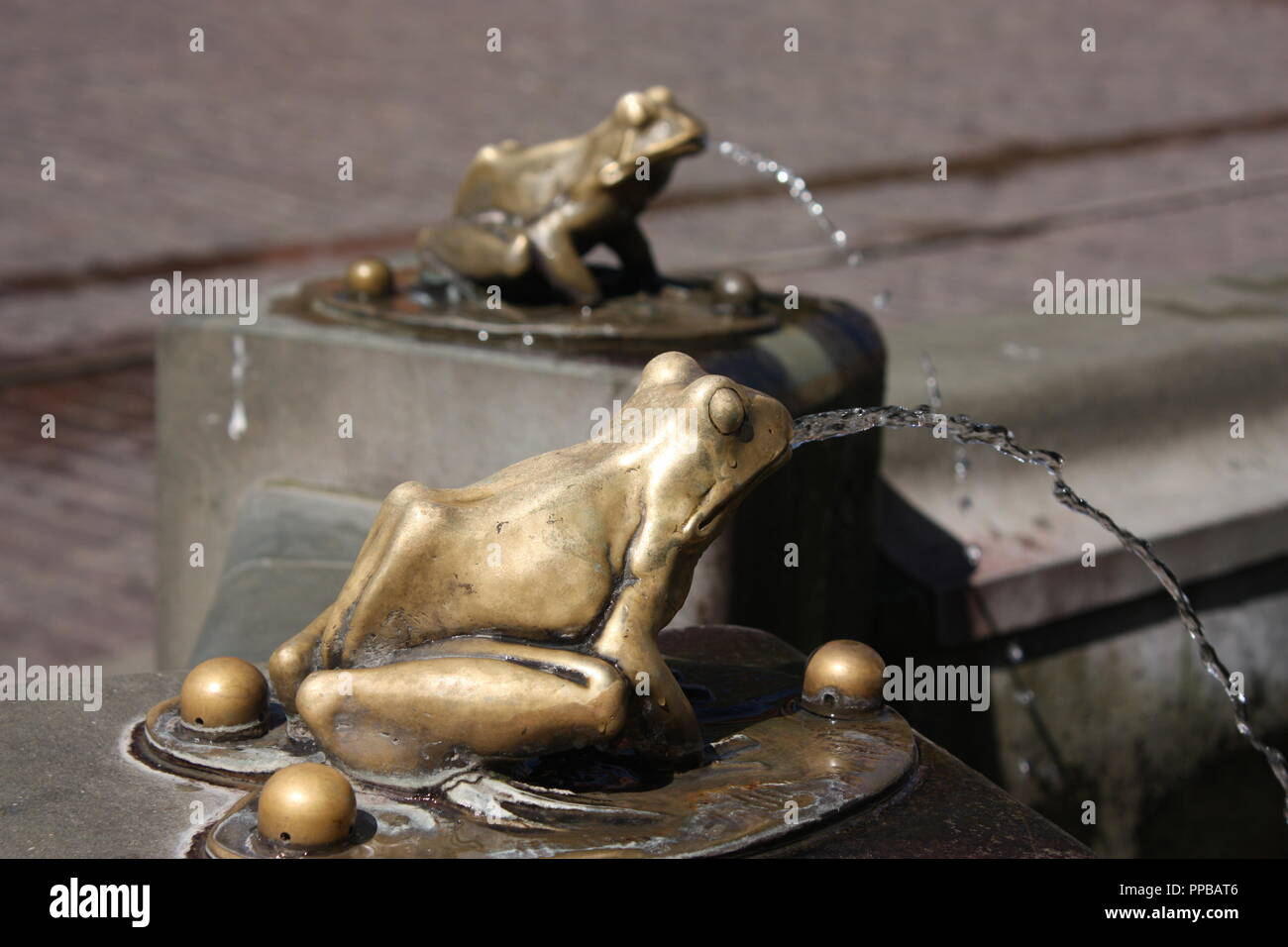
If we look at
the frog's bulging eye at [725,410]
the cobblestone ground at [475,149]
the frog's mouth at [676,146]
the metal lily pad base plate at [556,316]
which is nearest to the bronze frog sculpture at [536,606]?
the frog's bulging eye at [725,410]

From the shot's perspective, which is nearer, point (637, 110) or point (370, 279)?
point (637, 110)

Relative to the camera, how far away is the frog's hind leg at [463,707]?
2.26 meters

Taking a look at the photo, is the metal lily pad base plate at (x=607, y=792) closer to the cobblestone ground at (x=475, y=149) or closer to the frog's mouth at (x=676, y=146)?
the frog's mouth at (x=676, y=146)

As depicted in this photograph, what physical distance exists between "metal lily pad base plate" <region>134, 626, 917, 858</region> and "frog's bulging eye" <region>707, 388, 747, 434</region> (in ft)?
1.62

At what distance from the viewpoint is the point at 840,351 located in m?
4.03

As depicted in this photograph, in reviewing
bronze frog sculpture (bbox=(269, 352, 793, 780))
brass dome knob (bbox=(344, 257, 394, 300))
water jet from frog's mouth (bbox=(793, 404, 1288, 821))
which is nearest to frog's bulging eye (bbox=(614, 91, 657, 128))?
brass dome knob (bbox=(344, 257, 394, 300))

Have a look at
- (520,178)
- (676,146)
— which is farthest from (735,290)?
(520,178)

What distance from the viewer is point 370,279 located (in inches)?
165

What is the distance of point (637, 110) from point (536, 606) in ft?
6.20

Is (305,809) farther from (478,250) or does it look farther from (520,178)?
(520,178)

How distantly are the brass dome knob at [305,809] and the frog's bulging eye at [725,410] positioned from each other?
70cm

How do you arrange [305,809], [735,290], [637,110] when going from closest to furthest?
[305,809], [637,110], [735,290]

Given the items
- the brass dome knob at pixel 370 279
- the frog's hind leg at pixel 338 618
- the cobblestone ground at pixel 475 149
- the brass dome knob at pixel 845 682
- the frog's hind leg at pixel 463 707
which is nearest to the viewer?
the frog's hind leg at pixel 463 707

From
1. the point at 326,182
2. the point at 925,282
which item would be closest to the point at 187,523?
the point at 925,282
